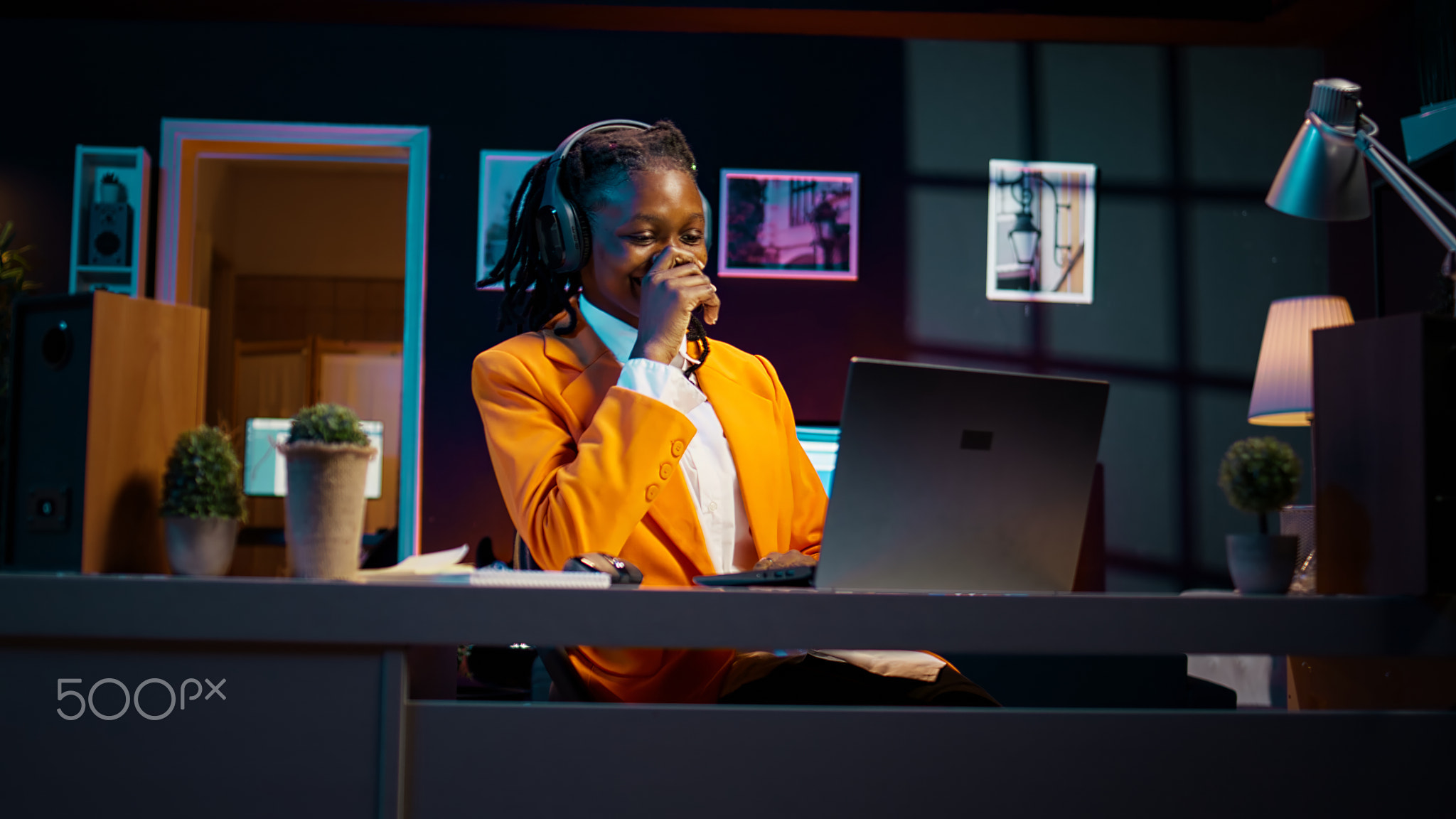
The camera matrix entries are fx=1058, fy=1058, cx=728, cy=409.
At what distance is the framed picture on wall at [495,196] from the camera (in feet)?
13.1

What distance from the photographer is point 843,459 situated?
1041 mm

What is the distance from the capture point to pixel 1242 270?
4195 millimetres

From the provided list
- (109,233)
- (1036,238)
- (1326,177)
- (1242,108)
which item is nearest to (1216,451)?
(1036,238)

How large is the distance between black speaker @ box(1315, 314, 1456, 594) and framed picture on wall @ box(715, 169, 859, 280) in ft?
9.92

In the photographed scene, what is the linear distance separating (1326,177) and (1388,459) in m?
0.74

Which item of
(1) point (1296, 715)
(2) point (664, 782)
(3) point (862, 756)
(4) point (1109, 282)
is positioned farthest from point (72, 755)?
(4) point (1109, 282)

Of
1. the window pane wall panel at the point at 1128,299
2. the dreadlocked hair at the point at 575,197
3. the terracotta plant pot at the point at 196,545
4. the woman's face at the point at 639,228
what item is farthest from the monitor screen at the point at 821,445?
the terracotta plant pot at the point at 196,545

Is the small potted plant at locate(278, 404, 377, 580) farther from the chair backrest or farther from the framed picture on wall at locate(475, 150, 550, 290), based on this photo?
the framed picture on wall at locate(475, 150, 550, 290)

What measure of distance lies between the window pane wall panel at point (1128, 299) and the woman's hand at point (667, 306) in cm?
293

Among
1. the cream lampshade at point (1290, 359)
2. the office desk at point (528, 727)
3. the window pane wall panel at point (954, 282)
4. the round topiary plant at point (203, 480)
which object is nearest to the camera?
the office desk at point (528, 727)

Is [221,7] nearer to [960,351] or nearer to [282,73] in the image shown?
[282,73]

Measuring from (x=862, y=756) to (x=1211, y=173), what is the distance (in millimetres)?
3934

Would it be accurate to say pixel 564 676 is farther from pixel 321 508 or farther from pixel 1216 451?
pixel 1216 451
